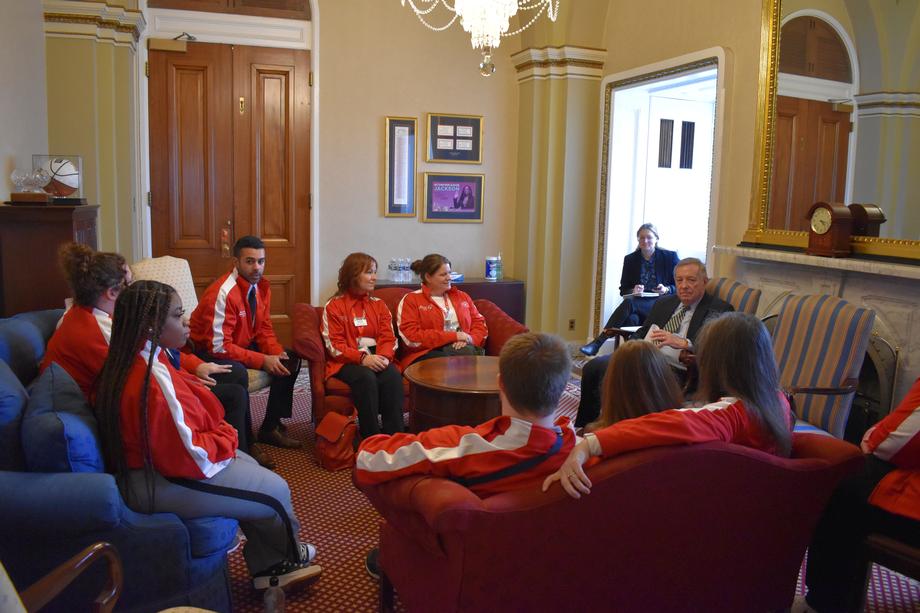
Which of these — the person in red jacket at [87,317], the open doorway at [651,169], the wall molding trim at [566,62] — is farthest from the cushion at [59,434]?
the wall molding trim at [566,62]

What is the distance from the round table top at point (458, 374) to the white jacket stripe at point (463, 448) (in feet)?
5.37

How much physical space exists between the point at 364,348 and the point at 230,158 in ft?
9.37

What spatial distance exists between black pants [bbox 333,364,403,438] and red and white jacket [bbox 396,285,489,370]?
1.15 feet

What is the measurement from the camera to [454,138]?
22.2 feet

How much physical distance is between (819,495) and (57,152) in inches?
213

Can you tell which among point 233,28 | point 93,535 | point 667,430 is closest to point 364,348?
point 93,535

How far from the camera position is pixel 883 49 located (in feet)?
13.1

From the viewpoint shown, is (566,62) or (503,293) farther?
(503,293)

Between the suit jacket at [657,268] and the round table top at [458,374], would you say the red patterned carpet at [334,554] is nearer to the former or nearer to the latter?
the round table top at [458,374]

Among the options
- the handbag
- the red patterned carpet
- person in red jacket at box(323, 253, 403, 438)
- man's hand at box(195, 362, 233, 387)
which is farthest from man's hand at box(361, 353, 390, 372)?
man's hand at box(195, 362, 233, 387)

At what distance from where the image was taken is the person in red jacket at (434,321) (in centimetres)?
456

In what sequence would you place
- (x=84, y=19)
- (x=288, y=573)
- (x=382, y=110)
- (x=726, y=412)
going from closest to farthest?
(x=726, y=412) → (x=288, y=573) → (x=84, y=19) → (x=382, y=110)

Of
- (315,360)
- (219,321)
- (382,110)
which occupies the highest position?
(382,110)

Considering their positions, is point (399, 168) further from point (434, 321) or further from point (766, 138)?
point (766, 138)
